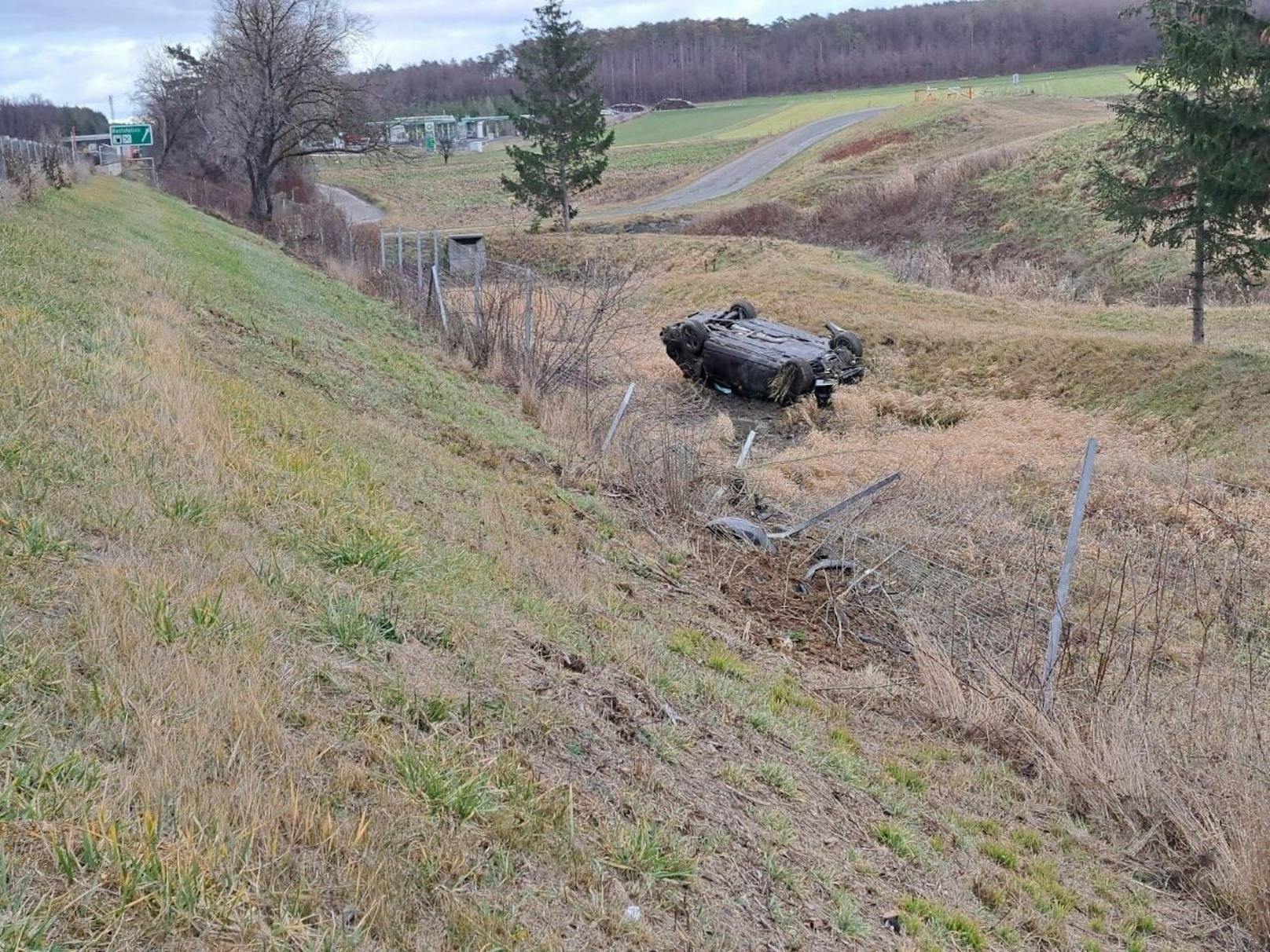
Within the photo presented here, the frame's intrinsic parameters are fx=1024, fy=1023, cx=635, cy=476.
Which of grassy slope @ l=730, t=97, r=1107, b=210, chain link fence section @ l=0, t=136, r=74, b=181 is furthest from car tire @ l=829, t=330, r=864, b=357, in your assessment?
grassy slope @ l=730, t=97, r=1107, b=210

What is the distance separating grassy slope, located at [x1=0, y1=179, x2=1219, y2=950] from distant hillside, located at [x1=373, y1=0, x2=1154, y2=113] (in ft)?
362

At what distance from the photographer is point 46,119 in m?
91.6

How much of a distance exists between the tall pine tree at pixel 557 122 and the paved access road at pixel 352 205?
11576 millimetres

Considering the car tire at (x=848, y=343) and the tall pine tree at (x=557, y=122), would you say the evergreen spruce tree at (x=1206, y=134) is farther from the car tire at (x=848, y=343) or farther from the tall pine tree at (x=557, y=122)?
the tall pine tree at (x=557, y=122)

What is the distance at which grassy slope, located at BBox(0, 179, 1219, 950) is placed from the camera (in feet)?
9.61

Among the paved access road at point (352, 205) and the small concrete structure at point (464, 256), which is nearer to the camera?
the small concrete structure at point (464, 256)

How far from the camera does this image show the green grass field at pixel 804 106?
259ft

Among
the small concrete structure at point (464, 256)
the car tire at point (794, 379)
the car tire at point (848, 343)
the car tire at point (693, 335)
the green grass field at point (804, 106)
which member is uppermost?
the green grass field at point (804, 106)

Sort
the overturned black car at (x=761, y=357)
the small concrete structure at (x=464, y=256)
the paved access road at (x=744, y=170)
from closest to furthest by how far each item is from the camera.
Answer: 1. the overturned black car at (x=761, y=357)
2. the small concrete structure at (x=464, y=256)
3. the paved access road at (x=744, y=170)

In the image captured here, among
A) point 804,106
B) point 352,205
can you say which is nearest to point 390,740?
point 352,205

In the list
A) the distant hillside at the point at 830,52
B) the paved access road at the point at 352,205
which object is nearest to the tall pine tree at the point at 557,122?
the paved access road at the point at 352,205

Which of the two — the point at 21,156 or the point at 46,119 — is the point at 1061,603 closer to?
the point at 21,156

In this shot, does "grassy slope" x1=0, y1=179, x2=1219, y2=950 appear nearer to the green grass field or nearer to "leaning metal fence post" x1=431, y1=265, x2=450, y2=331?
"leaning metal fence post" x1=431, y1=265, x2=450, y2=331

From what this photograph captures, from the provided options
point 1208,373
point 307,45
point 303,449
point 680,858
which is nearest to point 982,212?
point 1208,373
